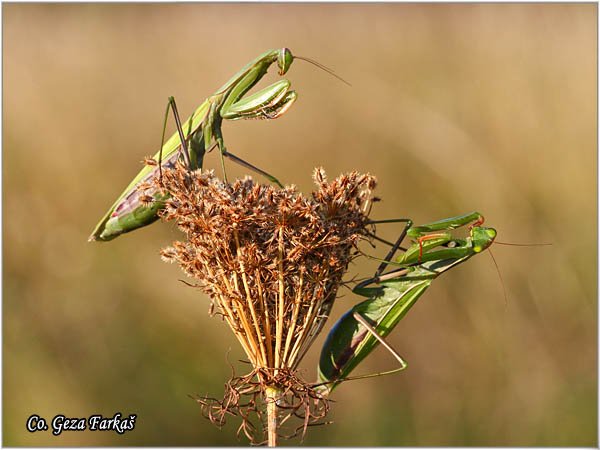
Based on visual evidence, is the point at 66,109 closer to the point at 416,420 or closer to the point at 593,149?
the point at 416,420

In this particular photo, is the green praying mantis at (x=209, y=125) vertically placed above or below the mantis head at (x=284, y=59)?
below

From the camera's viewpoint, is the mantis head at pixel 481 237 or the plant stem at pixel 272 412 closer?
the plant stem at pixel 272 412

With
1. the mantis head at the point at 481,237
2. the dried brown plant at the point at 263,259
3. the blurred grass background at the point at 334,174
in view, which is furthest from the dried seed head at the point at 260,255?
the blurred grass background at the point at 334,174

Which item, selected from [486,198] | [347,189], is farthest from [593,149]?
[347,189]

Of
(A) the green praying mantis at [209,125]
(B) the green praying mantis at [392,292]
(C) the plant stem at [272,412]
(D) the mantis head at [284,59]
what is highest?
(D) the mantis head at [284,59]

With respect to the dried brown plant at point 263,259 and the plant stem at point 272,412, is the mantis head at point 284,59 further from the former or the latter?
the plant stem at point 272,412

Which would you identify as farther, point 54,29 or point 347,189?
point 54,29

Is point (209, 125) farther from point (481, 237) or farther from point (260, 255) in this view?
point (481, 237)
